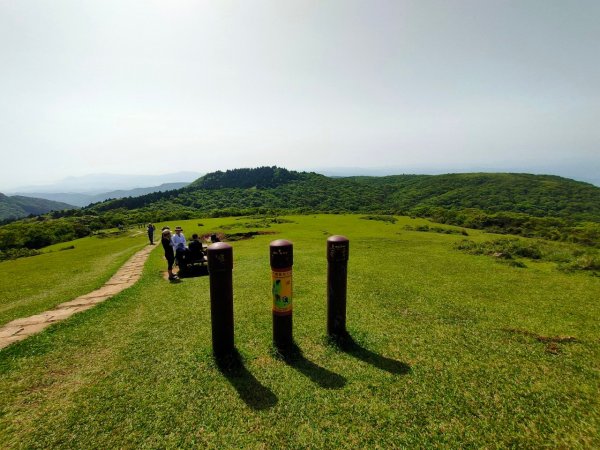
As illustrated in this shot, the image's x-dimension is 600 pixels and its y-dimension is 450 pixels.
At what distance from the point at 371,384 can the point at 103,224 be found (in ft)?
210

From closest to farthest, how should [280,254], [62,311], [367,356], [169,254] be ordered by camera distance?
[280,254] → [367,356] → [62,311] → [169,254]

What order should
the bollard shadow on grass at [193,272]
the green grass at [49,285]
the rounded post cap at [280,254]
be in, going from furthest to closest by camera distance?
the bollard shadow on grass at [193,272] → the green grass at [49,285] → the rounded post cap at [280,254]

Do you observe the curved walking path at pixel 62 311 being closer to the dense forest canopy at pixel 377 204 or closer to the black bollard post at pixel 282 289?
the black bollard post at pixel 282 289

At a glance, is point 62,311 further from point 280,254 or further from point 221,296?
point 280,254

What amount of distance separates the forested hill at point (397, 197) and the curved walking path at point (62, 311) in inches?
2178

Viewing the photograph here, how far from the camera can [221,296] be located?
607 cm

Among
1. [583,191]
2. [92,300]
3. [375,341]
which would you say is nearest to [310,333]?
[375,341]

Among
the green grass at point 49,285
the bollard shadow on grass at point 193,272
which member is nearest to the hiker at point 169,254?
the bollard shadow on grass at point 193,272

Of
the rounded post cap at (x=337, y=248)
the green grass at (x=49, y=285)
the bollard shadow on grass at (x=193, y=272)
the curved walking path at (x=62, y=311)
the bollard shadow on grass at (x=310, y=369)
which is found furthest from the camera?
the bollard shadow on grass at (x=193, y=272)

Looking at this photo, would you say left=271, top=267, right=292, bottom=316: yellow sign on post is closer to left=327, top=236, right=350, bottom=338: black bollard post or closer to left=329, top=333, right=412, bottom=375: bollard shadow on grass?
left=327, top=236, right=350, bottom=338: black bollard post

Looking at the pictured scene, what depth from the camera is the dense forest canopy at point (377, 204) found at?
42.3 meters

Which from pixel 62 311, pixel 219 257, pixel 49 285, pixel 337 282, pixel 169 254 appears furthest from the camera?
pixel 169 254

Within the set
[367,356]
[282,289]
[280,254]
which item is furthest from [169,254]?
[367,356]

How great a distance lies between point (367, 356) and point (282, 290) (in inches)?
90.5
